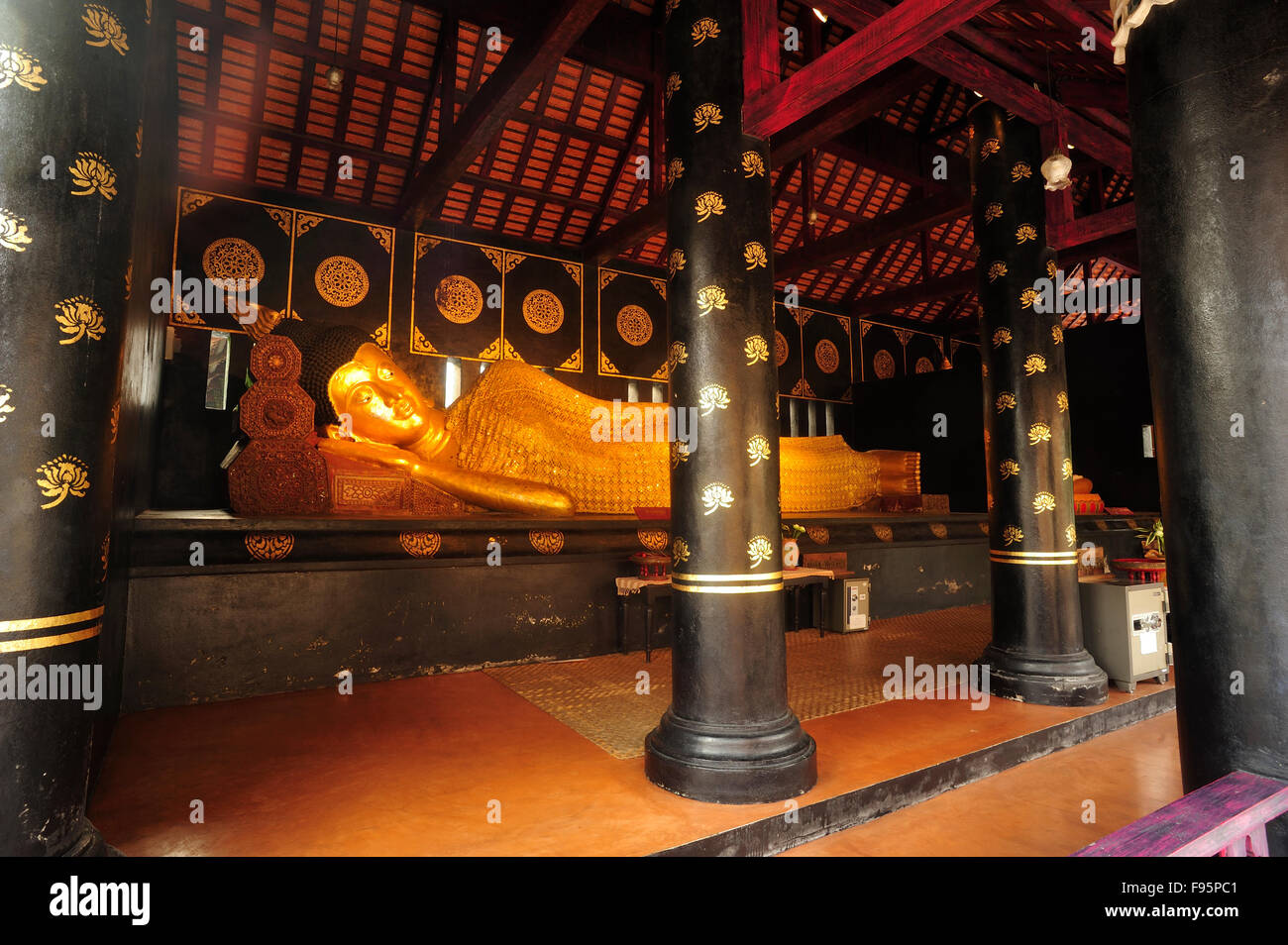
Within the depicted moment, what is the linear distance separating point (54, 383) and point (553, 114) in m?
6.43

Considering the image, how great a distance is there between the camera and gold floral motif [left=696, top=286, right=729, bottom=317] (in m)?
2.46

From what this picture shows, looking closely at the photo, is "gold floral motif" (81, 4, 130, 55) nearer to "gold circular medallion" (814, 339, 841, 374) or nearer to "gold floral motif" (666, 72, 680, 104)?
"gold floral motif" (666, 72, 680, 104)

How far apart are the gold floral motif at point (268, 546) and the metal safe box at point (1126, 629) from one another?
14.4 ft

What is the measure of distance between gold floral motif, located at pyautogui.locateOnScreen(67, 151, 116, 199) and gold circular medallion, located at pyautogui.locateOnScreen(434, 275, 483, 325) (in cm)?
606

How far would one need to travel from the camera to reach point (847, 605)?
5133mm

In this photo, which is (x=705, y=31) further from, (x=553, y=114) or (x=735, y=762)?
(x=553, y=114)

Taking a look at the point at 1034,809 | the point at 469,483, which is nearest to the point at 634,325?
the point at 469,483

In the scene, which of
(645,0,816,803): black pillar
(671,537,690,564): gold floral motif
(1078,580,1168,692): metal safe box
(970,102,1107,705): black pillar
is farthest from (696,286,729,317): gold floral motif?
(1078,580,1168,692): metal safe box

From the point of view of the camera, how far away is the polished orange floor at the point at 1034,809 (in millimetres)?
2186

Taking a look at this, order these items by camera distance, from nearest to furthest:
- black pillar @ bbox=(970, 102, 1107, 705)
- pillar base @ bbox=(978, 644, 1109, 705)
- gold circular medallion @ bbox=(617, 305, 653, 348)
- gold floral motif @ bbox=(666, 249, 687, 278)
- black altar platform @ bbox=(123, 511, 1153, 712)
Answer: gold floral motif @ bbox=(666, 249, 687, 278) < black altar platform @ bbox=(123, 511, 1153, 712) < pillar base @ bbox=(978, 644, 1109, 705) < black pillar @ bbox=(970, 102, 1107, 705) < gold circular medallion @ bbox=(617, 305, 653, 348)

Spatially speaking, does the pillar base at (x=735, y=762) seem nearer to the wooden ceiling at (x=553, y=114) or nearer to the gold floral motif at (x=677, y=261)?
the gold floral motif at (x=677, y=261)

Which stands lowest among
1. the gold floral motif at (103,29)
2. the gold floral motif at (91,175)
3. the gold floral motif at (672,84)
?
the gold floral motif at (91,175)

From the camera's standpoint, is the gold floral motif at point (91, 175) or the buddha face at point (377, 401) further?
the buddha face at point (377, 401)

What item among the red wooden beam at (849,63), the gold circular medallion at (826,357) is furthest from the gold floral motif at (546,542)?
the gold circular medallion at (826,357)
